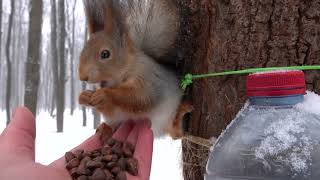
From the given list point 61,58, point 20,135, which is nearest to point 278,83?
point 20,135

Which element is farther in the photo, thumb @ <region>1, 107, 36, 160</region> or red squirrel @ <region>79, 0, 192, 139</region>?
red squirrel @ <region>79, 0, 192, 139</region>

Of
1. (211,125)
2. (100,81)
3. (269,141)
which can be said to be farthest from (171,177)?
(269,141)

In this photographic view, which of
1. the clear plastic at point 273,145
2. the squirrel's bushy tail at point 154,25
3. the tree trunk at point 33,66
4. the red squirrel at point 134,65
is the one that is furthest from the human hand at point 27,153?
the tree trunk at point 33,66

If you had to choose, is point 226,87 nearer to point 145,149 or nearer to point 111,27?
point 145,149

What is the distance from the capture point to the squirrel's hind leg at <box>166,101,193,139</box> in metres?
1.47

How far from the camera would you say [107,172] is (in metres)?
1.29

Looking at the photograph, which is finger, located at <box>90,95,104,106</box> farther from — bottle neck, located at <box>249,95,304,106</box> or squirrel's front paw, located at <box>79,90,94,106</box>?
bottle neck, located at <box>249,95,304,106</box>

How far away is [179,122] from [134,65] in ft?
0.85

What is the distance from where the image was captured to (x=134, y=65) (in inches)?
64.4

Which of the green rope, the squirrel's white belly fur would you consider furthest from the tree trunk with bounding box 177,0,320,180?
the squirrel's white belly fur

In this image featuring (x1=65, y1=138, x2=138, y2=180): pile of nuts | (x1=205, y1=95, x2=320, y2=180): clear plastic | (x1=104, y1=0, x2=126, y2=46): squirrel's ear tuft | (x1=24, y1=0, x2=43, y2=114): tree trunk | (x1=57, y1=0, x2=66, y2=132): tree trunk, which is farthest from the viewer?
(x1=57, y1=0, x2=66, y2=132): tree trunk

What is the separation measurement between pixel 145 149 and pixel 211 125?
23 centimetres

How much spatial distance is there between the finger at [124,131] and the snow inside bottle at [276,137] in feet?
1.96

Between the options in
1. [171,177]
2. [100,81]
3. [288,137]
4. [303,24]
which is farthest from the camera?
[171,177]
